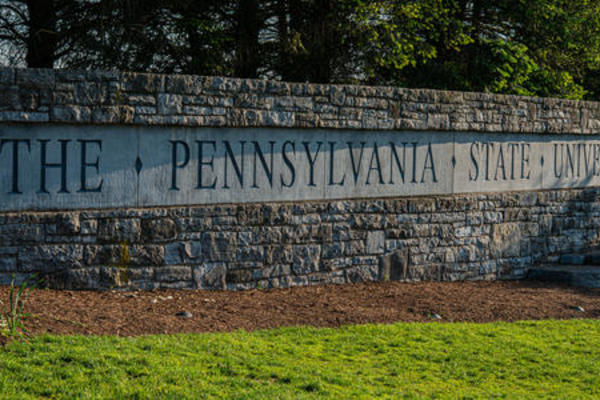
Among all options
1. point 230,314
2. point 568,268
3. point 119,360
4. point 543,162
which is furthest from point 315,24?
point 119,360

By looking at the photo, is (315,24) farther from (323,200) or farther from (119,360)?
(119,360)

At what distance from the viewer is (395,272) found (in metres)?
9.40

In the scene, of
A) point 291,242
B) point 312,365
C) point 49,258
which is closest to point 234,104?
point 291,242

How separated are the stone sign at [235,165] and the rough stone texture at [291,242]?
0.54 feet

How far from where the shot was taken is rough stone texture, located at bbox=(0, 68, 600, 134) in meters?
6.85

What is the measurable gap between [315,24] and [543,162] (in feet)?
19.1

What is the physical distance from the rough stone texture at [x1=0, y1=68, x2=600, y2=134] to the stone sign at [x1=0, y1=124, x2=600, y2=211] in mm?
126

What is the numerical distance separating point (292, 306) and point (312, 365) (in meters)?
2.07

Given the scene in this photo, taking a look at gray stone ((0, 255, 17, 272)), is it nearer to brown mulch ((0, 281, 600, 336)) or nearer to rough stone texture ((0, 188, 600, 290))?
rough stone texture ((0, 188, 600, 290))

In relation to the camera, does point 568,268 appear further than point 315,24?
No

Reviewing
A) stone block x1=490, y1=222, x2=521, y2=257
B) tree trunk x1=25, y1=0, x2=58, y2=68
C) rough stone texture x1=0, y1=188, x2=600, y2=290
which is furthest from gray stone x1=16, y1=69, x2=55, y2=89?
tree trunk x1=25, y1=0, x2=58, y2=68

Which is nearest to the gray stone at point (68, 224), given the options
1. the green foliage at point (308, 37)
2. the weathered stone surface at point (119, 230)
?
the weathered stone surface at point (119, 230)

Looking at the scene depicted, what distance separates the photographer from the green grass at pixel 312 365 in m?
4.63

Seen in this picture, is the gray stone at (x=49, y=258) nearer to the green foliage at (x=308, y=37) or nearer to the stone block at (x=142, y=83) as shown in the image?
the stone block at (x=142, y=83)
